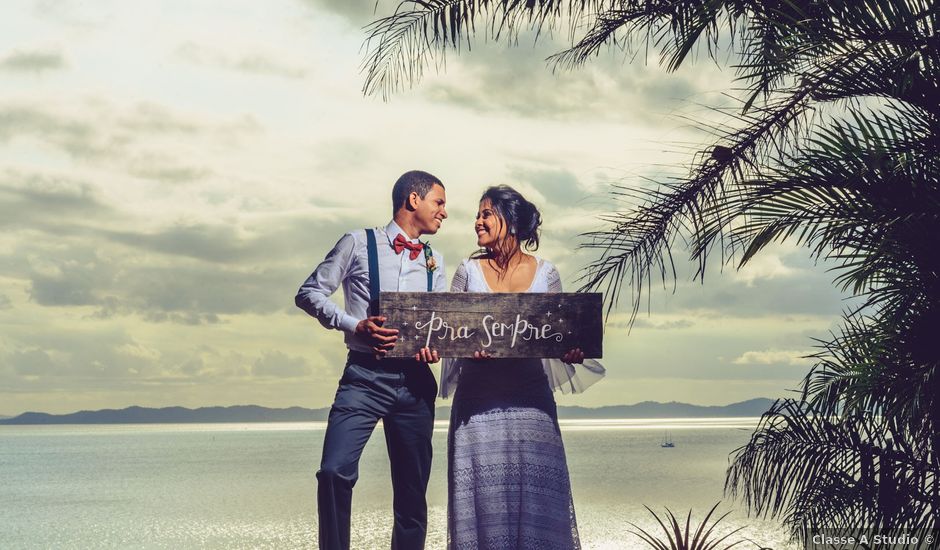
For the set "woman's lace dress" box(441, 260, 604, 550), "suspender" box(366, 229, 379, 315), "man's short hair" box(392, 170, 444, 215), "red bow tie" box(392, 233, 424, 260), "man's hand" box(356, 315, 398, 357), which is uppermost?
"man's short hair" box(392, 170, 444, 215)

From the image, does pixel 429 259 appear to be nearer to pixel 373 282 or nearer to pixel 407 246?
pixel 407 246

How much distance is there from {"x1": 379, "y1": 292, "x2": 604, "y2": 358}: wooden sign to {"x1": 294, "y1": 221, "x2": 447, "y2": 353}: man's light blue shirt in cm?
23

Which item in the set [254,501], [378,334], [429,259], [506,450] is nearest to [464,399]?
[506,450]

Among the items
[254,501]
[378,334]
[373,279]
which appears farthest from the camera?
[254,501]

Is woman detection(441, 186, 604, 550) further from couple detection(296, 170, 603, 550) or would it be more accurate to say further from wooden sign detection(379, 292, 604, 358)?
wooden sign detection(379, 292, 604, 358)

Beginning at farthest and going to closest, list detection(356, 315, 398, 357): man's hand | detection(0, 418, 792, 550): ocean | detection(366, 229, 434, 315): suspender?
detection(0, 418, 792, 550): ocean < detection(366, 229, 434, 315): suspender < detection(356, 315, 398, 357): man's hand

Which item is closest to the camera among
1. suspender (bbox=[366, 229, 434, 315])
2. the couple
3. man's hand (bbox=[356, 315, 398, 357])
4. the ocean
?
man's hand (bbox=[356, 315, 398, 357])

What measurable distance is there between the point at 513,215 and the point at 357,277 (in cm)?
86

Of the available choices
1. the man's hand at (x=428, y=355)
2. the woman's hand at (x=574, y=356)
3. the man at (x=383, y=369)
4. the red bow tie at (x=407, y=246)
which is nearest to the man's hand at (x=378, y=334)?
the man at (x=383, y=369)

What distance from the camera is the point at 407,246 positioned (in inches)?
220

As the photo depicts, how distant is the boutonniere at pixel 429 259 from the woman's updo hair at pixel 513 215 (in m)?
0.32

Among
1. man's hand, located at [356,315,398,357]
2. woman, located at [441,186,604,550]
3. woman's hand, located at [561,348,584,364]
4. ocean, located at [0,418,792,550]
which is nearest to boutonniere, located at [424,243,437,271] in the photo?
woman, located at [441,186,604,550]

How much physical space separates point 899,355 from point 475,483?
7.88ft

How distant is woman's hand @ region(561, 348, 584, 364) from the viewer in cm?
533
